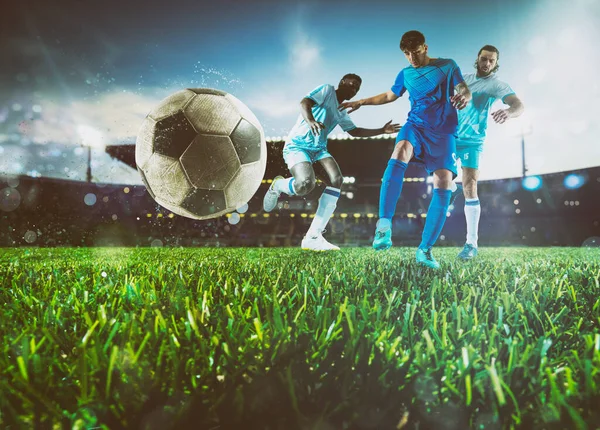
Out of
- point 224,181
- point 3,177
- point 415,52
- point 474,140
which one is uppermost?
point 3,177

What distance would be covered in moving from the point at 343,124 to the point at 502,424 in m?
4.80

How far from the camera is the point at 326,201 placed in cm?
521

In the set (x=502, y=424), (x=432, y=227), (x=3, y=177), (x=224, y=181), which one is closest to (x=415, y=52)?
(x=432, y=227)

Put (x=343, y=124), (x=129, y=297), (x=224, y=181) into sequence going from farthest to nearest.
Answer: (x=343, y=124) < (x=224, y=181) < (x=129, y=297)

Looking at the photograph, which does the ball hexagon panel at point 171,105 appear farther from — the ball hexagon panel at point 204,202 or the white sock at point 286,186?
the white sock at point 286,186

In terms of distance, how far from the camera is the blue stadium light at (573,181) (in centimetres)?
2269

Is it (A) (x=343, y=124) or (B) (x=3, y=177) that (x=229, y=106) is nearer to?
(A) (x=343, y=124)

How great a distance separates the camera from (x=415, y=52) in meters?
3.40

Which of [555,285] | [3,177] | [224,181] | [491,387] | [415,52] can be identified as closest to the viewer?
[491,387]

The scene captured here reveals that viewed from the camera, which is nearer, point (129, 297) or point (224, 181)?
point (129, 297)

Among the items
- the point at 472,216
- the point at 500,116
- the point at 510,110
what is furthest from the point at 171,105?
the point at 472,216

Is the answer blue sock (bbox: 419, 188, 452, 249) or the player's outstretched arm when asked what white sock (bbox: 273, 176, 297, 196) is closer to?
the player's outstretched arm

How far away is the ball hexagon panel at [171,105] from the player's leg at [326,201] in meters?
1.99

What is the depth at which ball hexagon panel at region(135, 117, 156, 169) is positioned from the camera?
366cm
